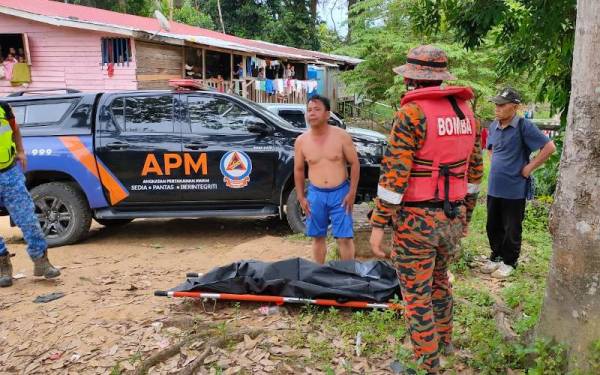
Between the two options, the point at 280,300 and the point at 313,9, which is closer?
the point at 280,300

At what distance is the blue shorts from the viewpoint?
4422 mm

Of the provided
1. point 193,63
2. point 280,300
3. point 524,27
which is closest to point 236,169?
point 280,300

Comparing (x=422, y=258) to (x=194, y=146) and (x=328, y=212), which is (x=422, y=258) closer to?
(x=328, y=212)

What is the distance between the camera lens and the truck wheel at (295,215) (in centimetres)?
614

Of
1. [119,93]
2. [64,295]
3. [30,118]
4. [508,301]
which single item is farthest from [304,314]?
[30,118]

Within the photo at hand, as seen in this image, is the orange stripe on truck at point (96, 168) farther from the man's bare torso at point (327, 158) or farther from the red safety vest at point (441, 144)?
the red safety vest at point (441, 144)

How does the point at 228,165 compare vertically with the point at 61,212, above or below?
above

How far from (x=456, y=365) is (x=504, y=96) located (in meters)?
2.41

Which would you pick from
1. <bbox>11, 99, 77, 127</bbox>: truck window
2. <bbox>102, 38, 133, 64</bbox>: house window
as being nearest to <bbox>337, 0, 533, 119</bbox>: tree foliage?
<bbox>102, 38, 133, 64</bbox>: house window

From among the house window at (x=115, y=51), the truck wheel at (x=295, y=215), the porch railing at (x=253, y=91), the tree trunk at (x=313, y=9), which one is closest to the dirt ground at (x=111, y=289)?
the truck wheel at (x=295, y=215)

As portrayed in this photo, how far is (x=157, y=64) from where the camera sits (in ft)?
42.0

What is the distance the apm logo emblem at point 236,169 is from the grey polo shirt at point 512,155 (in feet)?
9.23

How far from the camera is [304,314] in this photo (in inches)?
149

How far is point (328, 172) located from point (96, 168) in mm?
3200
